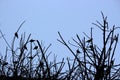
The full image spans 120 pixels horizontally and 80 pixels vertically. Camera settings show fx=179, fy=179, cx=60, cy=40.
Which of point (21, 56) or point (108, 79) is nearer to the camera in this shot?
point (108, 79)

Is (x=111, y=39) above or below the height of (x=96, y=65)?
above

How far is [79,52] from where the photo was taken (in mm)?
2361

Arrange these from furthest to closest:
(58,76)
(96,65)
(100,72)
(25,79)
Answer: (25,79), (58,76), (96,65), (100,72)

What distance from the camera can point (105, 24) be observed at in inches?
72.3

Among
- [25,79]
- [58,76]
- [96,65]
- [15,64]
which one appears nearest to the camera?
[96,65]

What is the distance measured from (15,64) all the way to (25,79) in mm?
309

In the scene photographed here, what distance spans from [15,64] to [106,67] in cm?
127

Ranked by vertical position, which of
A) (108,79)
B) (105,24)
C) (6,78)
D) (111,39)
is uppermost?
(105,24)

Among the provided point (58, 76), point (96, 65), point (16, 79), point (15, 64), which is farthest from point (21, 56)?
point (96, 65)

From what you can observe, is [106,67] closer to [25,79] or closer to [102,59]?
[102,59]

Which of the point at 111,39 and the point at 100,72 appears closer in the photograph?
the point at 100,72

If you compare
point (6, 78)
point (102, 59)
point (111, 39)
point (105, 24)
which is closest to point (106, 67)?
point (102, 59)

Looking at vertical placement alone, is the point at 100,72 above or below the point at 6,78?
above

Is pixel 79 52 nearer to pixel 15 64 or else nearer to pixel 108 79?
pixel 108 79
